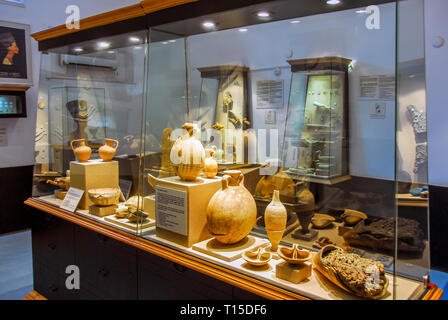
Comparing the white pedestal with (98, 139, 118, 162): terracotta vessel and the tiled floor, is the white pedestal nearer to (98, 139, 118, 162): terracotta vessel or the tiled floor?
(98, 139, 118, 162): terracotta vessel

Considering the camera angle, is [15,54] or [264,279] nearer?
[264,279]

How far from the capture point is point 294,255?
1595mm

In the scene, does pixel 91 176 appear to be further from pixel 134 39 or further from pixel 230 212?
pixel 230 212

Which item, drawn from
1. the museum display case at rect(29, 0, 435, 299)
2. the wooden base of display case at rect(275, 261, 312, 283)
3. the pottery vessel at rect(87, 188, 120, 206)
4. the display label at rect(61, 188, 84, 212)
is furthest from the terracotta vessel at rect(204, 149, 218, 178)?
the display label at rect(61, 188, 84, 212)

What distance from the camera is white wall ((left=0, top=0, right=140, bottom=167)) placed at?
15.6ft

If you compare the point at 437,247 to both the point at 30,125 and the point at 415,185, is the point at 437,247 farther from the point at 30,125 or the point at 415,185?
the point at 30,125

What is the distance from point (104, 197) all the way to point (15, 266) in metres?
2.08

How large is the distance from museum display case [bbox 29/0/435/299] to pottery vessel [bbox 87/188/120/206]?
0.06ft

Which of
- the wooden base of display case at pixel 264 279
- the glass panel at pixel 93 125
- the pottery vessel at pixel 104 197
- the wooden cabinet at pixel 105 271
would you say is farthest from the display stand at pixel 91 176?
the wooden base of display case at pixel 264 279

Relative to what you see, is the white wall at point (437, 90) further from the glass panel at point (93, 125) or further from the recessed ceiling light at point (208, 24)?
the glass panel at point (93, 125)

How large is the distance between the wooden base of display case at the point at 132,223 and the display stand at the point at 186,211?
0.61 ft

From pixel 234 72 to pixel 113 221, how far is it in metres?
1.31

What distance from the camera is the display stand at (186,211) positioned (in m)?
1.91

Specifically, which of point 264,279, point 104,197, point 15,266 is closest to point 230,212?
point 264,279
